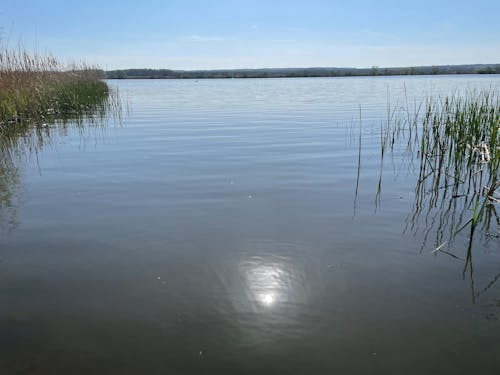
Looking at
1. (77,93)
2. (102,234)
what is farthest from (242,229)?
(77,93)

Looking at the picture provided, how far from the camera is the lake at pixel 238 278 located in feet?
8.93

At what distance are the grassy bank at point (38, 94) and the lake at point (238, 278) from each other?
8189 mm

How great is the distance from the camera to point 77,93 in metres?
19.9

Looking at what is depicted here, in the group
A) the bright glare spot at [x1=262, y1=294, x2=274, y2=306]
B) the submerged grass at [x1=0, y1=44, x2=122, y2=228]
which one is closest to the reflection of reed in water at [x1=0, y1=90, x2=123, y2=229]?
the submerged grass at [x1=0, y1=44, x2=122, y2=228]

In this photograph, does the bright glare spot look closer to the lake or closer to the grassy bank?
the lake

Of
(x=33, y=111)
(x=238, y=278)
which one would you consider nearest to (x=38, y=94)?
(x=33, y=111)

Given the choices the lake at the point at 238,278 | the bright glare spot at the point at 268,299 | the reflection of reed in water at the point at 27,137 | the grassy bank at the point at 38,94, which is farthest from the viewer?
the grassy bank at the point at 38,94

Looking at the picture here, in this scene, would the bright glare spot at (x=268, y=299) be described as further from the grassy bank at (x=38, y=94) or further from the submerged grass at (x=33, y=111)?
the grassy bank at (x=38, y=94)

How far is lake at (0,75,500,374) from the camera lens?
2.72m

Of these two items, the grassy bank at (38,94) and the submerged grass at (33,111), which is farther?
the grassy bank at (38,94)

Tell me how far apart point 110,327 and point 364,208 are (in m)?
3.85

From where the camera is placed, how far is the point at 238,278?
146 inches

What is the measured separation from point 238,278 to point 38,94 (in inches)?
635

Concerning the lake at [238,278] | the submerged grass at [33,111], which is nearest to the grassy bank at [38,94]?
the submerged grass at [33,111]
